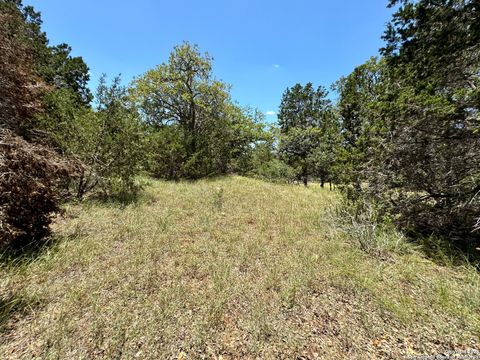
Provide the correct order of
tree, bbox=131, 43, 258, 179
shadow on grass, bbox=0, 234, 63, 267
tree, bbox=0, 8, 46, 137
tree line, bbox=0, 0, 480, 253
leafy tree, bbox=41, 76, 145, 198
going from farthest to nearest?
1. tree, bbox=131, 43, 258, 179
2. leafy tree, bbox=41, 76, 145, 198
3. tree, bbox=0, 8, 46, 137
4. tree line, bbox=0, 0, 480, 253
5. shadow on grass, bbox=0, 234, 63, 267

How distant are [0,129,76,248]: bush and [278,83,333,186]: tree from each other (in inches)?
444

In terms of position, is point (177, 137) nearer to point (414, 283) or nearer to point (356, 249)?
point (356, 249)

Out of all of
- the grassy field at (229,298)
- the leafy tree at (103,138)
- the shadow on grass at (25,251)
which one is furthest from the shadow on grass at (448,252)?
the leafy tree at (103,138)

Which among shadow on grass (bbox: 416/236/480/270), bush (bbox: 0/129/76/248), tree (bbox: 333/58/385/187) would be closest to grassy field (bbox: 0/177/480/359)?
shadow on grass (bbox: 416/236/480/270)

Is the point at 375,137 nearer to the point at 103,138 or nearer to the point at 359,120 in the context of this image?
the point at 359,120

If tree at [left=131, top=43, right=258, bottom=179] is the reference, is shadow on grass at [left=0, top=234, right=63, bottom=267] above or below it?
below

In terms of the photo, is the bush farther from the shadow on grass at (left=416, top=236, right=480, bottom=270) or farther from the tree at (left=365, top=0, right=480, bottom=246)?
the shadow on grass at (left=416, top=236, right=480, bottom=270)

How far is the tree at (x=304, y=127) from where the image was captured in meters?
15.4

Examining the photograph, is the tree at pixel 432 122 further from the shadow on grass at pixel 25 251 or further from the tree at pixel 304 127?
the tree at pixel 304 127

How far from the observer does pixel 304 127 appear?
2145 cm

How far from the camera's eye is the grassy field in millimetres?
1748

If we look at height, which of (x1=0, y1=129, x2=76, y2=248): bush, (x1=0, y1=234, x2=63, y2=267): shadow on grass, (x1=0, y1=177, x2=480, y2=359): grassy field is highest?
(x1=0, y1=129, x2=76, y2=248): bush

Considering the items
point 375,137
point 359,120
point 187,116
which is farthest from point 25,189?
point 187,116

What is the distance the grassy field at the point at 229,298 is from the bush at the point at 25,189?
42cm
